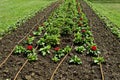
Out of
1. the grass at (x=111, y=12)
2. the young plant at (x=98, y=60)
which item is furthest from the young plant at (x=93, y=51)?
the grass at (x=111, y=12)

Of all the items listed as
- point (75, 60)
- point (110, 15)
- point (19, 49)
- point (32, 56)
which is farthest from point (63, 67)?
point (110, 15)

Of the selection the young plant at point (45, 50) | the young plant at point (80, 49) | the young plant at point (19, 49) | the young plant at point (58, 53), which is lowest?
the young plant at point (80, 49)

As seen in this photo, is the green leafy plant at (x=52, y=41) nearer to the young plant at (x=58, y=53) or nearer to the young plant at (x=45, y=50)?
the young plant at (x=45, y=50)

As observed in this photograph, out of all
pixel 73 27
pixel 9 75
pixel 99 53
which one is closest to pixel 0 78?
pixel 9 75

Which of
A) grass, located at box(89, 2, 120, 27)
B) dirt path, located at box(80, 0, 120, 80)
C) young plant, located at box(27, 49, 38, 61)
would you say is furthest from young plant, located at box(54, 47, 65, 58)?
grass, located at box(89, 2, 120, 27)

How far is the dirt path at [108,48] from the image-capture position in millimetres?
11273

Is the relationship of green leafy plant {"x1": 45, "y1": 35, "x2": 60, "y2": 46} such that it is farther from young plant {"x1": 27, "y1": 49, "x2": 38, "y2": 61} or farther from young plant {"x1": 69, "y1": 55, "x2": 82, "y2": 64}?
young plant {"x1": 69, "y1": 55, "x2": 82, "y2": 64}

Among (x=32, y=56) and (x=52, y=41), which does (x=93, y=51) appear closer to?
(x=52, y=41)

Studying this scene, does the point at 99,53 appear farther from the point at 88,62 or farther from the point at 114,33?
the point at 114,33

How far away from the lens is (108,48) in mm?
14672

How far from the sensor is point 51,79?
1017 cm

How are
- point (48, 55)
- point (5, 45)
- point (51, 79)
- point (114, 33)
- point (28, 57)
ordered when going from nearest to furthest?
1. point (51, 79)
2. point (28, 57)
3. point (48, 55)
4. point (5, 45)
5. point (114, 33)

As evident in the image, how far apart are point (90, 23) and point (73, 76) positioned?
11.4 m

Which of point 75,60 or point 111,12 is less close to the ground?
point 75,60
